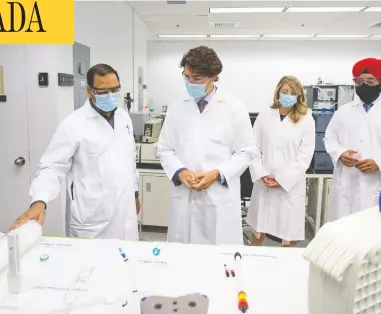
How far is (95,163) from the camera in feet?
5.07

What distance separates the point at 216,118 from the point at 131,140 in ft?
1.42

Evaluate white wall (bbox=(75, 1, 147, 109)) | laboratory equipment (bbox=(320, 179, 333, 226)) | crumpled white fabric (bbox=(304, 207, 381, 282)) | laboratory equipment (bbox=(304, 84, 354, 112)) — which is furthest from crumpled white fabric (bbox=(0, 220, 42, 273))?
laboratory equipment (bbox=(304, 84, 354, 112))

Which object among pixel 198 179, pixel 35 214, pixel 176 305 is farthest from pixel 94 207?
pixel 176 305

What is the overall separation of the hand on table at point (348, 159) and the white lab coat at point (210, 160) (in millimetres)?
724

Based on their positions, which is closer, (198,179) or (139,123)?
(198,179)

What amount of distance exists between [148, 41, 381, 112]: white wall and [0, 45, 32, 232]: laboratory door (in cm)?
565

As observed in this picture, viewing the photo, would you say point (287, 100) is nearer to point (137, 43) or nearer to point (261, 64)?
point (137, 43)

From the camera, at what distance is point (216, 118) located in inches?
68.9

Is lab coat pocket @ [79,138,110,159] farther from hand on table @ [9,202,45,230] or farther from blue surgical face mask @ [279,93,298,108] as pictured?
blue surgical face mask @ [279,93,298,108]

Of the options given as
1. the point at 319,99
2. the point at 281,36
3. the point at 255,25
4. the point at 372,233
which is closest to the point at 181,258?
the point at 372,233

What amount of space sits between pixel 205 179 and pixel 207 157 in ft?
0.46

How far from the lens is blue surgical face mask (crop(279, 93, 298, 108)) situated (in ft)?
7.37

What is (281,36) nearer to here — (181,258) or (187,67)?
(187,67)

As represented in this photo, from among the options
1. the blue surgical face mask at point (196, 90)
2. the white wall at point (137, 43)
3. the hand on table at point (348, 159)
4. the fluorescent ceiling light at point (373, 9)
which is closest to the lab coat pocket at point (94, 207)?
the blue surgical face mask at point (196, 90)
